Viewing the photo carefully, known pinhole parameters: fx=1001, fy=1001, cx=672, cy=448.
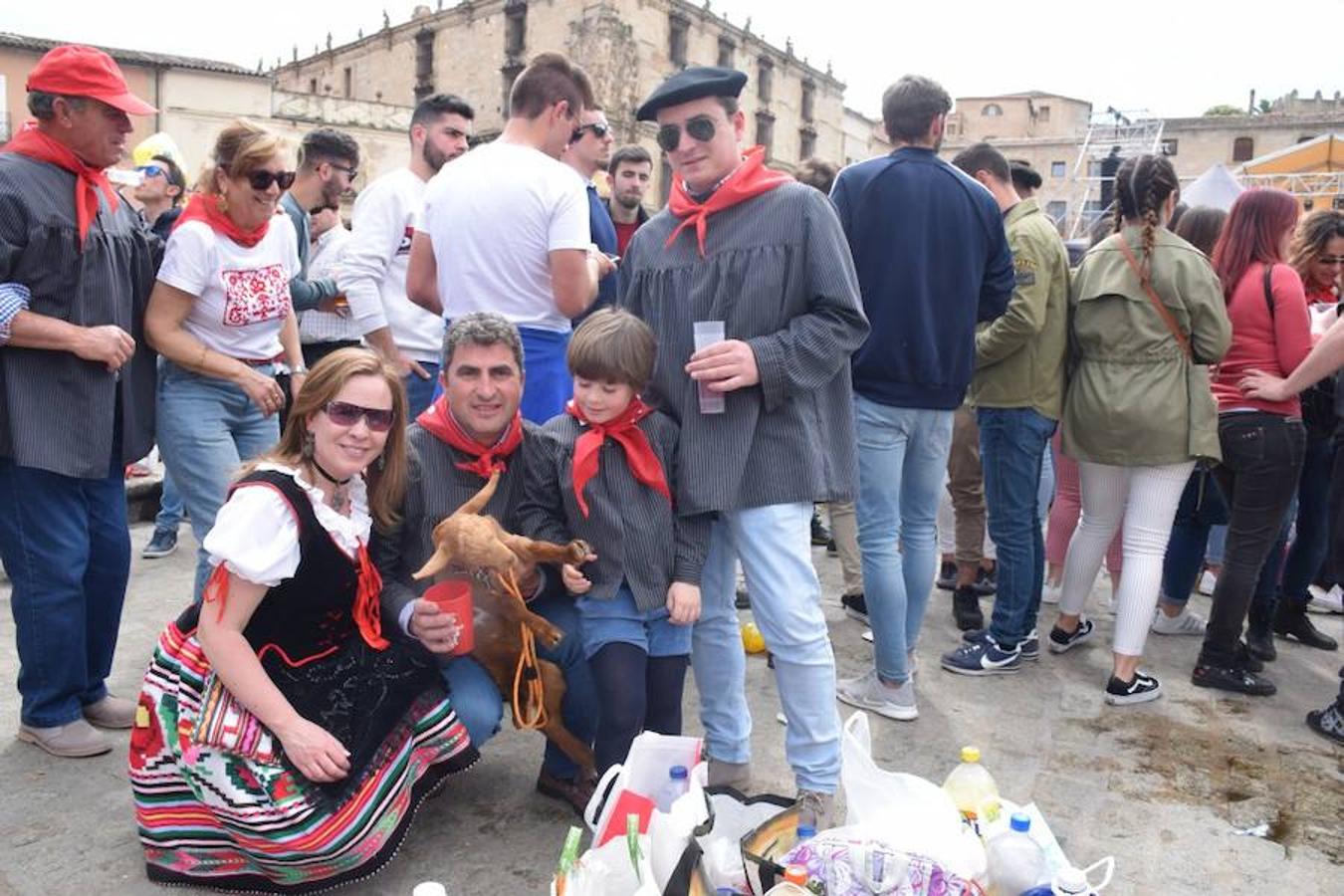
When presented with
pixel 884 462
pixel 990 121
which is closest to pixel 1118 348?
pixel 884 462

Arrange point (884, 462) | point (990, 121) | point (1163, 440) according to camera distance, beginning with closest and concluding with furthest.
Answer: point (884, 462) < point (1163, 440) < point (990, 121)

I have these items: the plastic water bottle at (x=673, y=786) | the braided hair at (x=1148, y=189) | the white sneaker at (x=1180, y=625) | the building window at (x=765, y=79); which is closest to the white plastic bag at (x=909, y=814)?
the plastic water bottle at (x=673, y=786)

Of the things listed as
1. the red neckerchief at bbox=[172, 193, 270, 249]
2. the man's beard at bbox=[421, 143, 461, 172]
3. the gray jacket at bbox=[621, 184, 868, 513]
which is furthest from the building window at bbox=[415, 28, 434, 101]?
the gray jacket at bbox=[621, 184, 868, 513]

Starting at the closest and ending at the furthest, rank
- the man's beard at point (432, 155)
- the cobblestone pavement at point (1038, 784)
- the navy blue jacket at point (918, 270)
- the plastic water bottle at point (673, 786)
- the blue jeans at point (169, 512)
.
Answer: the plastic water bottle at point (673, 786) < the cobblestone pavement at point (1038, 784) < the navy blue jacket at point (918, 270) < the man's beard at point (432, 155) < the blue jeans at point (169, 512)

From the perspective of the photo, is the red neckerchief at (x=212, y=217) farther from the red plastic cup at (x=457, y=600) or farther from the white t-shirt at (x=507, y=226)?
the red plastic cup at (x=457, y=600)

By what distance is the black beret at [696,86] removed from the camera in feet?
8.96

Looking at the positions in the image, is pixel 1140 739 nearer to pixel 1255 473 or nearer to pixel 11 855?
pixel 1255 473

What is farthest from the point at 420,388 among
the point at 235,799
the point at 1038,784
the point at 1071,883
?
the point at 1071,883

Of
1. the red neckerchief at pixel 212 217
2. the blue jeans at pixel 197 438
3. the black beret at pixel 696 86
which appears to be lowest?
the blue jeans at pixel 197 438

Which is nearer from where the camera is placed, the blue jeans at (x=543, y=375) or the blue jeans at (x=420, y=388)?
the blue jeans at (x=543, y=375)

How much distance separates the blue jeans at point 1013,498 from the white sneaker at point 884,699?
684 millimetres

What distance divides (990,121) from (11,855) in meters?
59.7

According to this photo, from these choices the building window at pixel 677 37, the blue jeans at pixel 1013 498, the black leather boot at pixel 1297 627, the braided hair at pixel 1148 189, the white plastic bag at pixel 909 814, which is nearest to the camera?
the white plastic bag at pixel 909 814

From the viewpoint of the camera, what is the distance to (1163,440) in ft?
12.4
